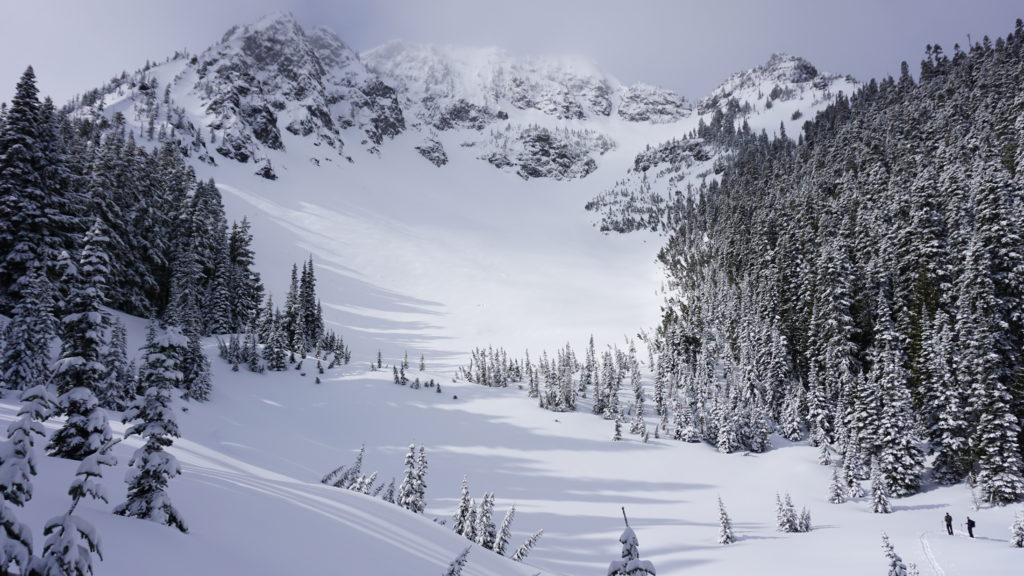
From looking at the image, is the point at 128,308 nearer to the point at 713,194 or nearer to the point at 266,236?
the point at 266,236

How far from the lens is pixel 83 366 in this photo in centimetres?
797

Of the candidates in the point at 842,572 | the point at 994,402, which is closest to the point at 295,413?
the point at 842,572

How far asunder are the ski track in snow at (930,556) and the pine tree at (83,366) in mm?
27243

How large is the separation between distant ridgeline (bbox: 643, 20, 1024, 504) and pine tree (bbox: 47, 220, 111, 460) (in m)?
41.7

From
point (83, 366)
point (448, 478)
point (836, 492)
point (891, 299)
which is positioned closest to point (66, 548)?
point (83, 366)

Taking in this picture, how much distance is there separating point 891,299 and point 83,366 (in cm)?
6087

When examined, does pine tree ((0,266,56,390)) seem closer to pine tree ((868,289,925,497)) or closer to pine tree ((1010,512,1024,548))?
pine tree ((1010,512,1024,548))

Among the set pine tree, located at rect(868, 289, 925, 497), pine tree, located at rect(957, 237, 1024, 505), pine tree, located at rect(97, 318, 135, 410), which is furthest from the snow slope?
pine tree, located at rect(97, 318, 135, 410)

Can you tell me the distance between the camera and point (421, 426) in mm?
40969

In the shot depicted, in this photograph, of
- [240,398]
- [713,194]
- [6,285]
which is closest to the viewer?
[6,285]

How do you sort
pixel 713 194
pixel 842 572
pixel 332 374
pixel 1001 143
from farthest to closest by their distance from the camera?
1. pixel 713 194
2. pixel 1001 143
3. pixel 332 374
4. pixel 842 572

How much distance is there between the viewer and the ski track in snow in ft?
59.0

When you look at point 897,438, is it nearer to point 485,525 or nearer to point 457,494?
point 457,494

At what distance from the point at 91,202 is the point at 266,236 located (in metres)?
82.0
